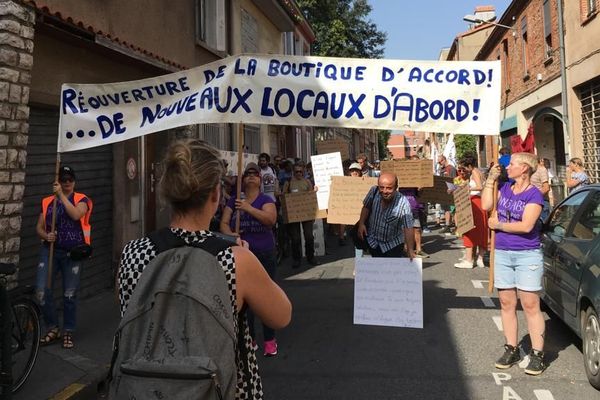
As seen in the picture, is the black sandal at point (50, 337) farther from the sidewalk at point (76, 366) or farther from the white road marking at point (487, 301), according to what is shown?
the white road marking at point (487, 301)

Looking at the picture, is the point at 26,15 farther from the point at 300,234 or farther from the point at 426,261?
the point at 426,261

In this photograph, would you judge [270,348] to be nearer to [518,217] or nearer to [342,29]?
[518,217]

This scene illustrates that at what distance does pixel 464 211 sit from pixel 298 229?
142 inches

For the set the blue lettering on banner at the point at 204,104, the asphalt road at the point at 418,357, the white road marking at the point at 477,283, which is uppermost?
the blue lettering on banner at the point at 204,104

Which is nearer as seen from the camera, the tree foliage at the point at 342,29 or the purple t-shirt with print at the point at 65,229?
the purple t-shirt with print at the point at 65,229

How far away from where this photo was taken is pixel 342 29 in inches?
1097

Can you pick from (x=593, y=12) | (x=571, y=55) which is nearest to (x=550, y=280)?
(x=593, y=12)

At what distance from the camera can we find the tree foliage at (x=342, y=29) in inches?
1086

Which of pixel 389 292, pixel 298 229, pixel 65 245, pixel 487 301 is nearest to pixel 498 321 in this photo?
Answer: pixel 487 301

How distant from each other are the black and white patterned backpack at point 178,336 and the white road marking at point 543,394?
10.5 ft

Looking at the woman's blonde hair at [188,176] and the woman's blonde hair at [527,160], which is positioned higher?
the woman's blonde hair at [527,160]

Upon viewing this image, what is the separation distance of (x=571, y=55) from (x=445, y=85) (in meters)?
12.3

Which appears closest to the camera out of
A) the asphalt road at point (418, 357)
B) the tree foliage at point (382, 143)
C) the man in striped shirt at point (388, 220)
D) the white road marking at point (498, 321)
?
the asphalt road at point (418, 357)

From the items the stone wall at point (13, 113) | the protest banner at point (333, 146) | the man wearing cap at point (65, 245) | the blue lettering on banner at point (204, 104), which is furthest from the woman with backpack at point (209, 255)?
the protest banner at point (333, 146)
